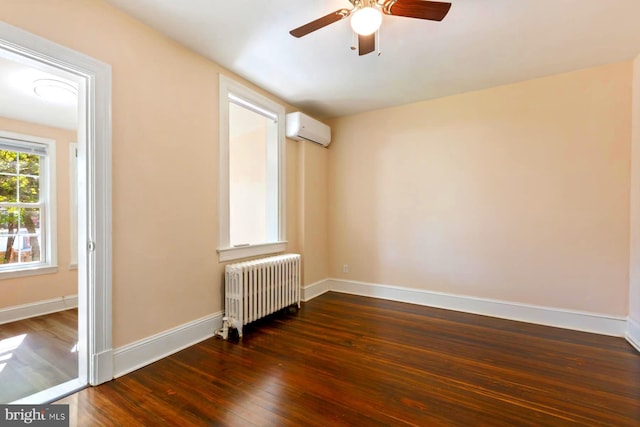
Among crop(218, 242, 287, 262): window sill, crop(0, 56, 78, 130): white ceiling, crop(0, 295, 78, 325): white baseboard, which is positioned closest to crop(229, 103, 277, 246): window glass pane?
crop(218, 242, 287, 262): window sill

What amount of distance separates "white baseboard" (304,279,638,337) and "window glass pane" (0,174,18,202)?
12.4 feet

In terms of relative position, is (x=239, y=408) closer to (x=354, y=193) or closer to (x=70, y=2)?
(x=70, y=2)

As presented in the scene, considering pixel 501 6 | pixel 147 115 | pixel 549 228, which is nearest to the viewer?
pixel 501 6

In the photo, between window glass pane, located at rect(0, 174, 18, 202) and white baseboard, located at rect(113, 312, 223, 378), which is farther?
window glass pane, located at rect(0, 174, 18, 202)

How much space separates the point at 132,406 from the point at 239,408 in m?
0.65

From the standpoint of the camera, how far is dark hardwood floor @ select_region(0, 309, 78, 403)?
6.29 ft

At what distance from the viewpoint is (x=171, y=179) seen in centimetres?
236

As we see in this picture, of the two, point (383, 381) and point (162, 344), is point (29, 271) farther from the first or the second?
point (383, 381)

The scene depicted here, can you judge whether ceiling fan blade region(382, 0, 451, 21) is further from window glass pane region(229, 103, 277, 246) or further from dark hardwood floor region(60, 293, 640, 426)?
window glass pane region(229, 103, 277, 246)

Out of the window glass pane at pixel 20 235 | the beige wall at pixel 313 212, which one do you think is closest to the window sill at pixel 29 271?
the window glass pane at pixel 20 235

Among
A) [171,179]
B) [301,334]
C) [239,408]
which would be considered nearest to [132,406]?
[239,408]

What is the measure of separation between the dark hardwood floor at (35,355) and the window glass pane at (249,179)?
2.09 metres

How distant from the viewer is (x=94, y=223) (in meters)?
1.89

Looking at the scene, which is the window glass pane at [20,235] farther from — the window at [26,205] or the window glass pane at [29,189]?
the window glass pane at [29,189]
